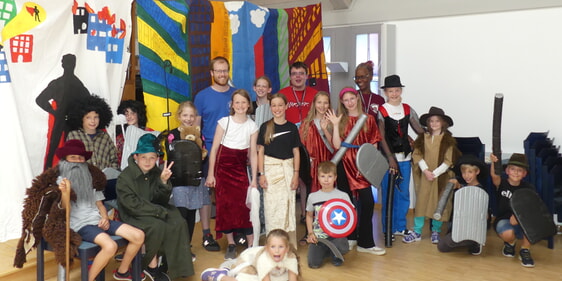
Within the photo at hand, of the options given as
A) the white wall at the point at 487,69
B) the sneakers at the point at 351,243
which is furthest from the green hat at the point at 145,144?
the white wall at the point at 487,69

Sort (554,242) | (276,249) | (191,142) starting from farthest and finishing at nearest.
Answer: (554,242) → (191,142) → (276,249)

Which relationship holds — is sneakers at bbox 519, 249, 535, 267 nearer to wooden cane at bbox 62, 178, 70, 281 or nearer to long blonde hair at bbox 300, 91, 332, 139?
long blonde hair at bbox 300, 91, 332, 139

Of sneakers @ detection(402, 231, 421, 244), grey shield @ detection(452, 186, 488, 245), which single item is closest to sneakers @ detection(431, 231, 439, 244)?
sneakers @ detection(402, 231, 421, 244)

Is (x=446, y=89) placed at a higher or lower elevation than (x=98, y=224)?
higher

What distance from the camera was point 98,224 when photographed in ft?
12.8

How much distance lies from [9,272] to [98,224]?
0.81 meters

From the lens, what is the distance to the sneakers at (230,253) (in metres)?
4.82

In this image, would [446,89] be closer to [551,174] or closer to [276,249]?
[551,174]

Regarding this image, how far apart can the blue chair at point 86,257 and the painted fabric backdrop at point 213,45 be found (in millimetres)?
1389

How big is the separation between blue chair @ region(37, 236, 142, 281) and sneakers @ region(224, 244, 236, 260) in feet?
3.19

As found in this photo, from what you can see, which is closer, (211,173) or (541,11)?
(211,173)

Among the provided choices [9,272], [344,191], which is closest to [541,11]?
[344,191]

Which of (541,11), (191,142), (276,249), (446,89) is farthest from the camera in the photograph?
(446,89)

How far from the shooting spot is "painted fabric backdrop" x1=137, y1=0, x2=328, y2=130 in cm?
495
